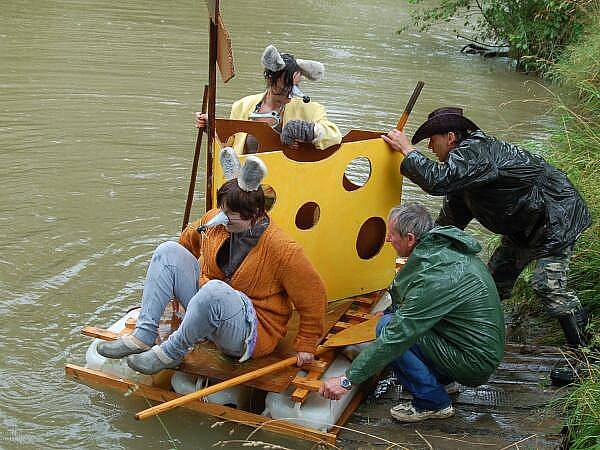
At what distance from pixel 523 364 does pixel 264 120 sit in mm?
1964

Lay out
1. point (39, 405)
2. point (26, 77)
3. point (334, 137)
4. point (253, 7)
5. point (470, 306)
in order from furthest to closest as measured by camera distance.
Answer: point (253, 7) → point (26, 77) → point (334, 137) → point (39, 405) → point (470, 306)

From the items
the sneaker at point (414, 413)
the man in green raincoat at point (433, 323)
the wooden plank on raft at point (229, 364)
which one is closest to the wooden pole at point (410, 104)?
the man in green raincoat at point (433, 323)

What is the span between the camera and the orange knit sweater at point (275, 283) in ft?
12.7

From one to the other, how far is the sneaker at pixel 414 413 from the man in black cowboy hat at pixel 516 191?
85 centimetres

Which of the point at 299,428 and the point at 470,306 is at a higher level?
the point at 470,306

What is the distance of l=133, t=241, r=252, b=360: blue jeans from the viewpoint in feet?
12.4

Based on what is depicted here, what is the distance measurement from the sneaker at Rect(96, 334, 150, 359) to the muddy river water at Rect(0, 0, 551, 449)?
35 cm

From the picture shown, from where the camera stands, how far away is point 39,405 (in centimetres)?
422

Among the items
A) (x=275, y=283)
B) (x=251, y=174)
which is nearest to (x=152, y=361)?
(x=275, y=283)

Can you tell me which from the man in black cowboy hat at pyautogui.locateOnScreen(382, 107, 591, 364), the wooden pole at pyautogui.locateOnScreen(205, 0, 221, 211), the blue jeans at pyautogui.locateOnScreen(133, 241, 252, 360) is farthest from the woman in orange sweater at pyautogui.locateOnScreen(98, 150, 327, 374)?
the man in black cowboy hat at pyautogui.locateOnScreen(382, 107, 591, 364)

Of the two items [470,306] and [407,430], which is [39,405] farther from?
[470,306]

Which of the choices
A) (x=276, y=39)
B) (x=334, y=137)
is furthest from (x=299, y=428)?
(x=276, y=39)

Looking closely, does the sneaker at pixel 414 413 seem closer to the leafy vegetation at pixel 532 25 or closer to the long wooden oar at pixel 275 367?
the long wooden oar at pixel 275 367

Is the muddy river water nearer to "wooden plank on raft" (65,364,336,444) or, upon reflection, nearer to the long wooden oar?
"wooden plank on raft" (65,364,336,444)
